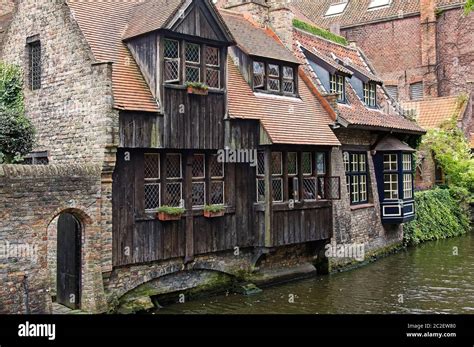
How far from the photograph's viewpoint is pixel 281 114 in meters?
17.0

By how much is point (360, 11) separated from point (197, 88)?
30.7m

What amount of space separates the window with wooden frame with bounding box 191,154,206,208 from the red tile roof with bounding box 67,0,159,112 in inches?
78.9

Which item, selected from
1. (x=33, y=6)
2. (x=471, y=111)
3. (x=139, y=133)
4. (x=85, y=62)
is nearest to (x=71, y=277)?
(x=139, y=133)

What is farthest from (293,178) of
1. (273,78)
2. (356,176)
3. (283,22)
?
(283,22)

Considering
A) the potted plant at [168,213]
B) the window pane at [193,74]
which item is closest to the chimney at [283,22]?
the window pane at [193,74]

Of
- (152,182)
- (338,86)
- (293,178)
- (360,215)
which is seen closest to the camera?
(152,182)

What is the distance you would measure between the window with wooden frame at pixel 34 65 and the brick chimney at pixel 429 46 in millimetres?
29427

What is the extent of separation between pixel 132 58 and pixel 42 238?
16.2ft

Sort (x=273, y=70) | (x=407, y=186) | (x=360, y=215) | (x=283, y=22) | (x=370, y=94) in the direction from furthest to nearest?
(x=370, y=94) < (x=407, y=186) < (x=360, y=215) < (x=283, y=22) < (x=273, y=70)

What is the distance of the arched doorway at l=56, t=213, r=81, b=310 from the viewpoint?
12977 millimetres

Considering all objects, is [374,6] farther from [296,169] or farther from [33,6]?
[33,6]

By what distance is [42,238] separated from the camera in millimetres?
11578

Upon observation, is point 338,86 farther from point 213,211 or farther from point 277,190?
point 213,211

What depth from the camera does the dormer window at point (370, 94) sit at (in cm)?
2297
